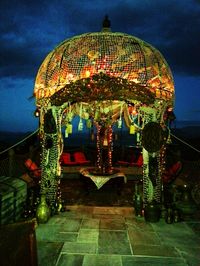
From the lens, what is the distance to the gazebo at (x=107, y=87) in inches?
317

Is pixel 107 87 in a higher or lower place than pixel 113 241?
higher

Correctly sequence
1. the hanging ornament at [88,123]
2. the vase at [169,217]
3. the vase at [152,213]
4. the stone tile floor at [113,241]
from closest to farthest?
the stone tile floor at [113,241]
the vase at [169,217]
the vase at [152,213]
the hanging ornament at [88,123]

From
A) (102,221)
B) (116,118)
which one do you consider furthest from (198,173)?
(102,221)

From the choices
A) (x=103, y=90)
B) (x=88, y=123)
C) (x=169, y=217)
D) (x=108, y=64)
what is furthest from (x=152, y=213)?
(x=88, y=123)

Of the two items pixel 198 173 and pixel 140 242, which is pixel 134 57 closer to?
pixel 140 242

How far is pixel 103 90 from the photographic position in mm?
8078

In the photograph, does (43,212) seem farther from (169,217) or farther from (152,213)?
(169,217)

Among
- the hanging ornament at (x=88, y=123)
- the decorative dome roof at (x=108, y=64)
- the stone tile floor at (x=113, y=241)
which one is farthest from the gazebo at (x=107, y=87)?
the hanging ornament at (x=88, y=123)

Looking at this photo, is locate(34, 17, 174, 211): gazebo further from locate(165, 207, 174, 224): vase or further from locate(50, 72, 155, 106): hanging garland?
locate(165, 207, 174, 224): vase

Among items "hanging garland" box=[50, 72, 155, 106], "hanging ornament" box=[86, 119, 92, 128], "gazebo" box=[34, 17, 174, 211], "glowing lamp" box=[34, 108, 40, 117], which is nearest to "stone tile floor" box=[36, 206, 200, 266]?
"gazebo" box=[34, 17, 174, 211]

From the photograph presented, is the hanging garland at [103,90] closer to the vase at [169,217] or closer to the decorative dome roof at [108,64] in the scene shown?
the decorative dome roof at [108,64]

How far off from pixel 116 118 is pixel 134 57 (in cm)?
513

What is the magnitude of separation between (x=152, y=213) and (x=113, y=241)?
5.83 ft

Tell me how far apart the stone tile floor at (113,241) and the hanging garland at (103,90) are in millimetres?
3209
